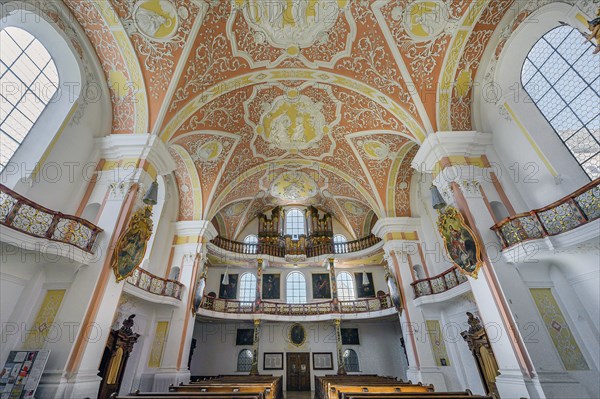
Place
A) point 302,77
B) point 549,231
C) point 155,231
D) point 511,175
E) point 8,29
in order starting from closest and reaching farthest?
point 549,231 < point 8,29 < point 511,175 < point 302,77 < point 155,231

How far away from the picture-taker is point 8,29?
19.6ft

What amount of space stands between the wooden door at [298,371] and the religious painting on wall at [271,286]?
313cm

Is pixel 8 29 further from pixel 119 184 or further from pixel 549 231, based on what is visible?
pixel 549 231

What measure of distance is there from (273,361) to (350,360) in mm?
4012

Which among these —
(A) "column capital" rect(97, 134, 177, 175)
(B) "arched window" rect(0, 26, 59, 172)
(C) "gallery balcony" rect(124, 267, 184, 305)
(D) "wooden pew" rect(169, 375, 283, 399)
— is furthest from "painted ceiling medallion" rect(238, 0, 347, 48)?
(D) "wooden pew" rect(169, 375, 283, 399)

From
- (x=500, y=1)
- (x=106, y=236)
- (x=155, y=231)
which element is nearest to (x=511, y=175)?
(x=500, y=1)

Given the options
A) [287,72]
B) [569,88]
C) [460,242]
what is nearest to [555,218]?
[460,242]

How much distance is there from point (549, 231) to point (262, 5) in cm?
835

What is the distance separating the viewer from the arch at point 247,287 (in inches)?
628

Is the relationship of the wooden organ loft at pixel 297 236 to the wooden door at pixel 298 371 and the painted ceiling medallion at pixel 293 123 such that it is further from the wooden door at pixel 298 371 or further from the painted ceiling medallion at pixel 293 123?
the painted ceiling medallion at pixel 293 123

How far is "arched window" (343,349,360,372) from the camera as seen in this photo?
1460 centimetres

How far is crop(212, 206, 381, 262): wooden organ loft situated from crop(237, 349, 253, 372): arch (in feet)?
16.8

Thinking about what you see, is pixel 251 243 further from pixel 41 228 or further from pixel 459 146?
pixel 459 146

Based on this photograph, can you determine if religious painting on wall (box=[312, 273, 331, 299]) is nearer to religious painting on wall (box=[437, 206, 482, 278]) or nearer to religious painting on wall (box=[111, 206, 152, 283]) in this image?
religious painting on wall (box=[437, 206, 482, 278])
